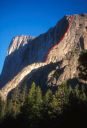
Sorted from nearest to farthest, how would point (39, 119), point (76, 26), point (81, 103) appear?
1. point (81, 103)
2. point (39, 119)
3. point (76, 26)

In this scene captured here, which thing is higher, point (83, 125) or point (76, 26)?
point (76, 26)

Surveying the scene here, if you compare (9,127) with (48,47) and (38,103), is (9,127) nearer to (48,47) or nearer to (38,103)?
(38,103)

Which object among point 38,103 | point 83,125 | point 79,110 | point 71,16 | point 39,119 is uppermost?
point 71,16

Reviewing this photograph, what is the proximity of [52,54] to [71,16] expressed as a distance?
123ft

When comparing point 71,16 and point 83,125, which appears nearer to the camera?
point 83,125

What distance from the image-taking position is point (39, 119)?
202 ft

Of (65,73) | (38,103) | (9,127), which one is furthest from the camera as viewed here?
(65,73)

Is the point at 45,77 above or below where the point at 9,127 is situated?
above

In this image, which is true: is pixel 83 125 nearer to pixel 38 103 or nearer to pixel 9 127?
pixel 38 103

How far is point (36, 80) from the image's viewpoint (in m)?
143

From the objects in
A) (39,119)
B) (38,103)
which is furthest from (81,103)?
(38,103)

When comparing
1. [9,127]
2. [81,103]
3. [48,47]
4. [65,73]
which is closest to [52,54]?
[48,47]

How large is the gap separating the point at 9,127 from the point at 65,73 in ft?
211

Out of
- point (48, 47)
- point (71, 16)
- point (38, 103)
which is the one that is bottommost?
point (38, 103)
